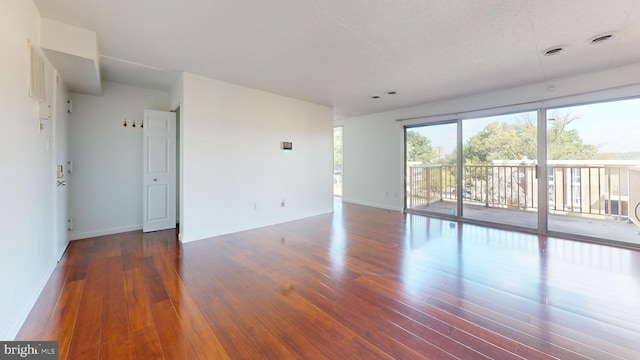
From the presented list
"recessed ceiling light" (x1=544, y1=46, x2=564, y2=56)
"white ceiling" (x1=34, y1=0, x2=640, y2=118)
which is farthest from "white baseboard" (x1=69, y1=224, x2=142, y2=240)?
"recessed ceiling light" (x1=544, y1=46, x2=564, y2=56)

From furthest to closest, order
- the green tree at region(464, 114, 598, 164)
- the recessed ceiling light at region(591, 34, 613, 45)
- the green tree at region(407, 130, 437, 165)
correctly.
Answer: the green tree at region(407, 130, 437, 165)
the green tree at region(464, 114, 598, 164)
the recessed ceiling light at region(591, 34, 613, 45)

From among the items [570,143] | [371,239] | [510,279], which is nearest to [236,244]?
[371,239]

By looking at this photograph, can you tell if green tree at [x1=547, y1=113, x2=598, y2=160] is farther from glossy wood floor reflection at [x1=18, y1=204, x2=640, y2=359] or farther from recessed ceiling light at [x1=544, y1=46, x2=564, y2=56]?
recessed ceiling light at [x1=544, y1=46, x2=564, y2=56]

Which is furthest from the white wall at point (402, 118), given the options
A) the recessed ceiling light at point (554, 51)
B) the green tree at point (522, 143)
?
the recessed ceiling light at point (554, 51)

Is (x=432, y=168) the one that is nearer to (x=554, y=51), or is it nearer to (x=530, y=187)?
(x=530, y=187)

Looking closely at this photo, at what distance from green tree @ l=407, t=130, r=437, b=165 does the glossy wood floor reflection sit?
254cm

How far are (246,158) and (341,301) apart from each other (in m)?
3.04

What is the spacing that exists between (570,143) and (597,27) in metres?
2.15

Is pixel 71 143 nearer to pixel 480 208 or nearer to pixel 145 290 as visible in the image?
pixel 145 290

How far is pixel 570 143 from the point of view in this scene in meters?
3.84

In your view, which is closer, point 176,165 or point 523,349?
point 523,349

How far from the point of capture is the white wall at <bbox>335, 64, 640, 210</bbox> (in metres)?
3.46

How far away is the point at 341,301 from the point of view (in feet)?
6.69

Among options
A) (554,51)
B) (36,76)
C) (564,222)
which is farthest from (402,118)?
(36,76)
